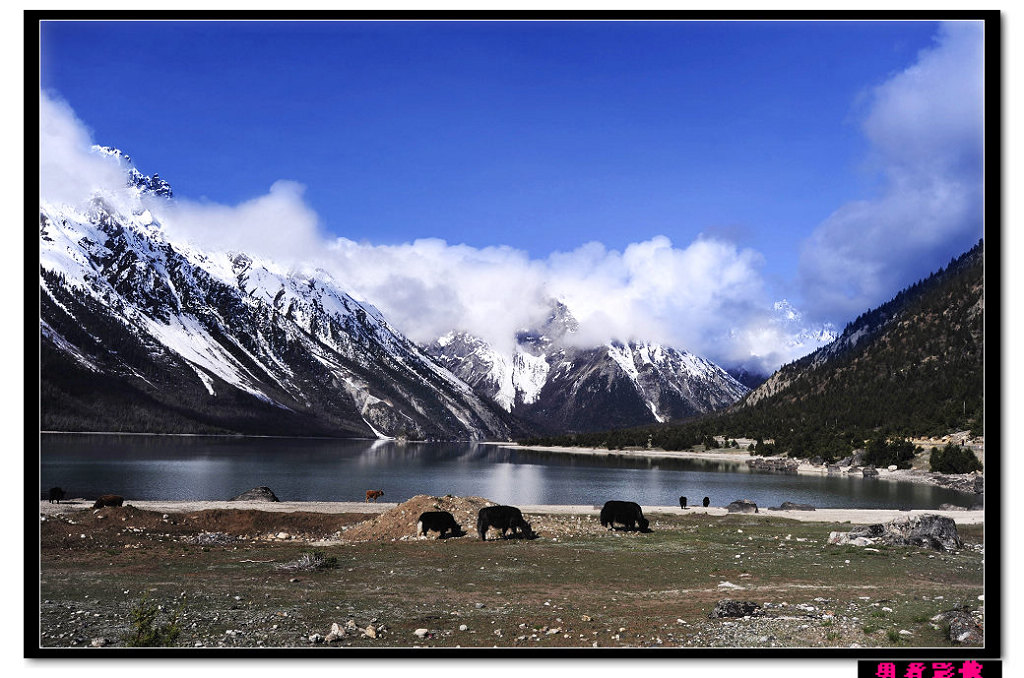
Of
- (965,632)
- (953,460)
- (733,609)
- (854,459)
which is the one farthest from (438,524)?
(854,459)

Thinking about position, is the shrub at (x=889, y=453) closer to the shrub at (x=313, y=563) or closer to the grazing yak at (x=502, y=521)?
the grazing yak at (x=502, y=521)

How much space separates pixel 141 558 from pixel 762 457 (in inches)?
5852

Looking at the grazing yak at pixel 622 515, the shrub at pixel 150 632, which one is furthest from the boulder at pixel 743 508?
the shrub at pixel 150 632

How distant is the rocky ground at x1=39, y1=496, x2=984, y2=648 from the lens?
54.2ft

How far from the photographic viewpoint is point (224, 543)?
32938mm

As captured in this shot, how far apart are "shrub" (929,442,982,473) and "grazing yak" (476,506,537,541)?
236ft

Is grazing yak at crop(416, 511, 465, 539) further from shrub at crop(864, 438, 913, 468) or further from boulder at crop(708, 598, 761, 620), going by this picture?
shrub at crop(864, 438, 913, 468)

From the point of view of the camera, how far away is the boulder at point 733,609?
1823cm

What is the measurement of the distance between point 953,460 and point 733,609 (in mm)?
86960

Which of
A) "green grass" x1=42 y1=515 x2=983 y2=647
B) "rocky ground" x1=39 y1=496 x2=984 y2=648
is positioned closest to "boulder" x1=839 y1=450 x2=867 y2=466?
"rocky ground" x1=39 y1=496 x2=984 y2=648

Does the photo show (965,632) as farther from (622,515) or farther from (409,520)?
(409,520)

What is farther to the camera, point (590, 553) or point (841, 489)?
point (841, 489)
